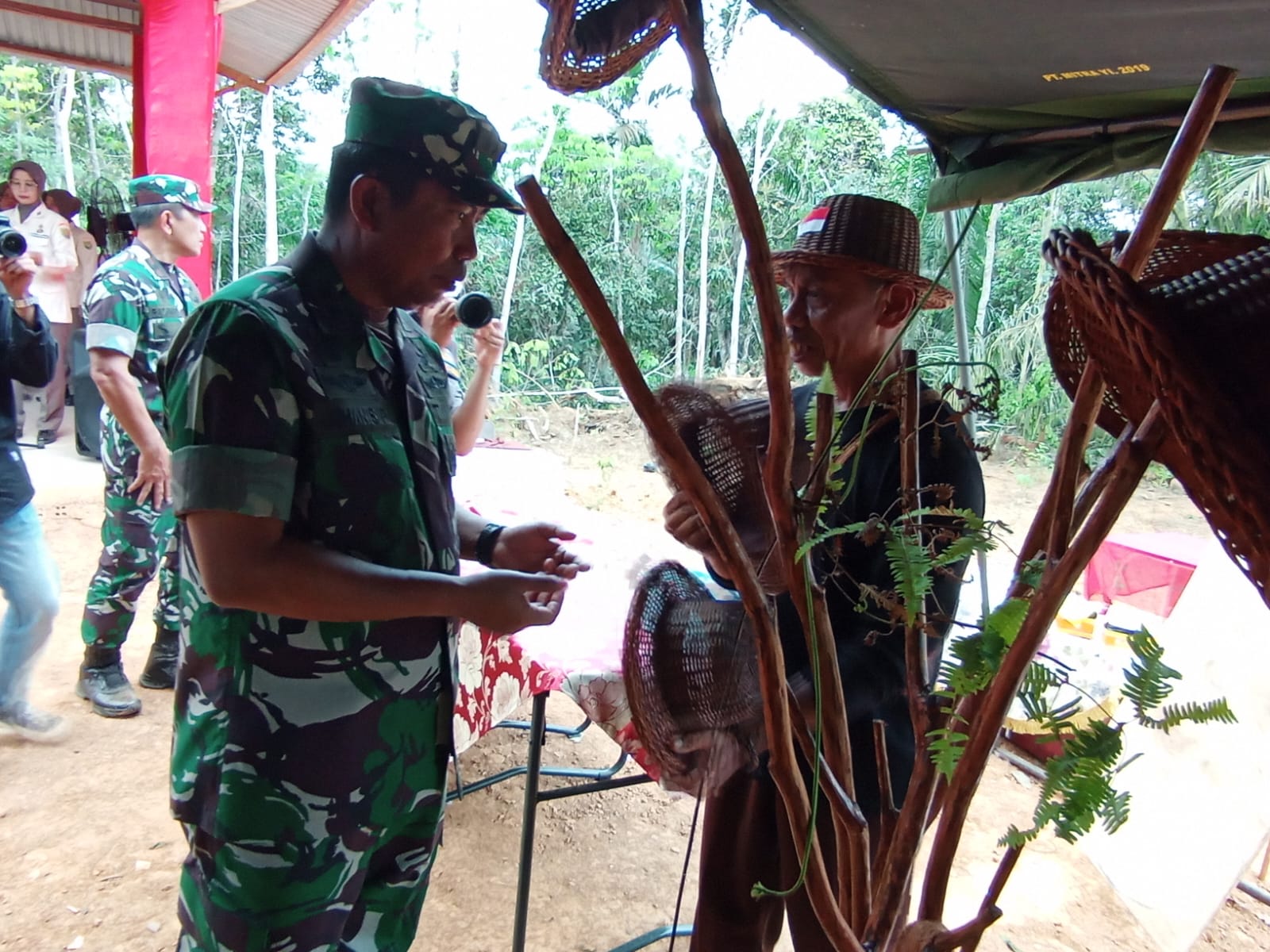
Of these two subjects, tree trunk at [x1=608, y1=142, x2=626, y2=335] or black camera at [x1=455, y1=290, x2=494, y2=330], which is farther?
tree trunk at [x1=608, y1=142, x2=626, y2=335]

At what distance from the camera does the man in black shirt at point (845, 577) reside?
1298mm

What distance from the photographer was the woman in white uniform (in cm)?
686

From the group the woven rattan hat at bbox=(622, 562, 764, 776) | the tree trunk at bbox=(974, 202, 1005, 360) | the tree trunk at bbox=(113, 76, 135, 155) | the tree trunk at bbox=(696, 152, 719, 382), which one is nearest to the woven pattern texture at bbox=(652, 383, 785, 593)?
the woven rattan hat at bbox=(622, 562, 764, 776)

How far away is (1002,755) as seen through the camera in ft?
11.6

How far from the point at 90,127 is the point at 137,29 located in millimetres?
9026

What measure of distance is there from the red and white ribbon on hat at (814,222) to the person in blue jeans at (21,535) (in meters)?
2.38

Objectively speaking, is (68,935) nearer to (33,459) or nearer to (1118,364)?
(1118,364)

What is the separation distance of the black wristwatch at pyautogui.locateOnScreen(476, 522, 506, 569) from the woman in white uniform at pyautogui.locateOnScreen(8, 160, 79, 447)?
6.74m

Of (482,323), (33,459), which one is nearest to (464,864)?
(482,323)

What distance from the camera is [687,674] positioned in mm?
1203

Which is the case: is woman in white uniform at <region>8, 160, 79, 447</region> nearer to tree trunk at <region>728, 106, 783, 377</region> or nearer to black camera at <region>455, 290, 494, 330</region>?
black camera at <region>455, 290, 494, 330</region>

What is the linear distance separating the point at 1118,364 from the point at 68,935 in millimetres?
2759

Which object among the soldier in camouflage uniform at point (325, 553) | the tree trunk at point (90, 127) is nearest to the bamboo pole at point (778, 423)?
the soldier in camouflage uniform at point (325, 553)

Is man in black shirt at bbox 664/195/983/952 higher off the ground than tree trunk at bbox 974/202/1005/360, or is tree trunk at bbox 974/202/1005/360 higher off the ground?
tree trunk at bbox 974/202/1005/360
